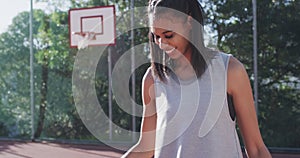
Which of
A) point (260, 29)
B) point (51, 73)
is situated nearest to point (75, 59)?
point (51, 73)

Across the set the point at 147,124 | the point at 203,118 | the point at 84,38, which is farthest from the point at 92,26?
the point at 203,118

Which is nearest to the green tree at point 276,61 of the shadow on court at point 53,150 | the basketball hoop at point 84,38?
the basketball hoop at point 84,38

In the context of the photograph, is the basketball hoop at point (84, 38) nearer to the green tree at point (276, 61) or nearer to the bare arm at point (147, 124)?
the green tree at point (276, 61)

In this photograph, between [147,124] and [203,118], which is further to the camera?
[147,124]

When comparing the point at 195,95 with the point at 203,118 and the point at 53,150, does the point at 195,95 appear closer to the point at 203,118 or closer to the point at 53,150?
the point at 203,118

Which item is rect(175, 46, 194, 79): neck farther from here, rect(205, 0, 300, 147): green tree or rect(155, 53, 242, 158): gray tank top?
rect(205, 0, 300, 147): green tree

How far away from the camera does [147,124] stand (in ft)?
2.89

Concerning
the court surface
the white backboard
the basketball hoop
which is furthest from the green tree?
the basketball hoop

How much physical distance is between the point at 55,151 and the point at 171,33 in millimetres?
5840

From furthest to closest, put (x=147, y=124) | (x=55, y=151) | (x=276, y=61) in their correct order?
(x=55, y=151) → (x=276, y=61) → (x=147, y=124)

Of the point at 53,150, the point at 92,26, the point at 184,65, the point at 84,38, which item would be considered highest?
the point at 92,26

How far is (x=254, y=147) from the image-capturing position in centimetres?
80

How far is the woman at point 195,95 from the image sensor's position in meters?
0.78

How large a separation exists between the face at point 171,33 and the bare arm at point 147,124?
9 centimetres
